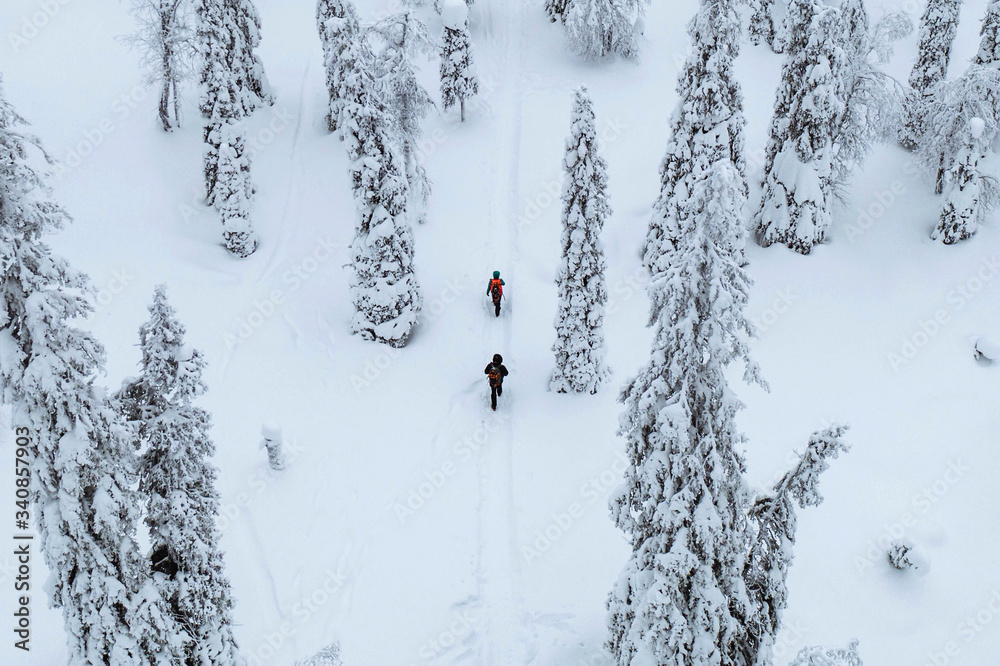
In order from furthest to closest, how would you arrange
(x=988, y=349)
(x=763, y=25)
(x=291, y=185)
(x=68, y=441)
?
(x=763, y=25)
(x=291, y=185)
(x=988, y=349)
(x=68, y=441)

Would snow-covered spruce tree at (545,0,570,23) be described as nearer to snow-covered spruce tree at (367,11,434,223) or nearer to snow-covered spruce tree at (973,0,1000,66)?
snow-covered spruce tree at (367,11,434,223)

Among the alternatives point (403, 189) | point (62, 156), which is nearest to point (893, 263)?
point (403, 189)

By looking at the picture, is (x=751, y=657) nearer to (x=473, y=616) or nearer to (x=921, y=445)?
(x=473, y=616)

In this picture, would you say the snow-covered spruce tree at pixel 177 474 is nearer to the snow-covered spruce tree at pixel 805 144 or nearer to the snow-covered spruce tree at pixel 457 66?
the snow-covered spruce tree at pixel 805 144

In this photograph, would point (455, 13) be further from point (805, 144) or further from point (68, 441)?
point (68, 441)

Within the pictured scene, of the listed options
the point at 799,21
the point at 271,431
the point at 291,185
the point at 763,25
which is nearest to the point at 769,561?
the point at 271,431

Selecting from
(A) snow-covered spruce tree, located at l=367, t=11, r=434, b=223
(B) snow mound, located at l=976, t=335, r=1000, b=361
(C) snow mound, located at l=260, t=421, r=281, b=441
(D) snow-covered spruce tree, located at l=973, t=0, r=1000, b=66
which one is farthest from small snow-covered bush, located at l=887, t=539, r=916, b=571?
(D) snow-covered spruce tree, located at l=973, t=0, r=1000, b=66
